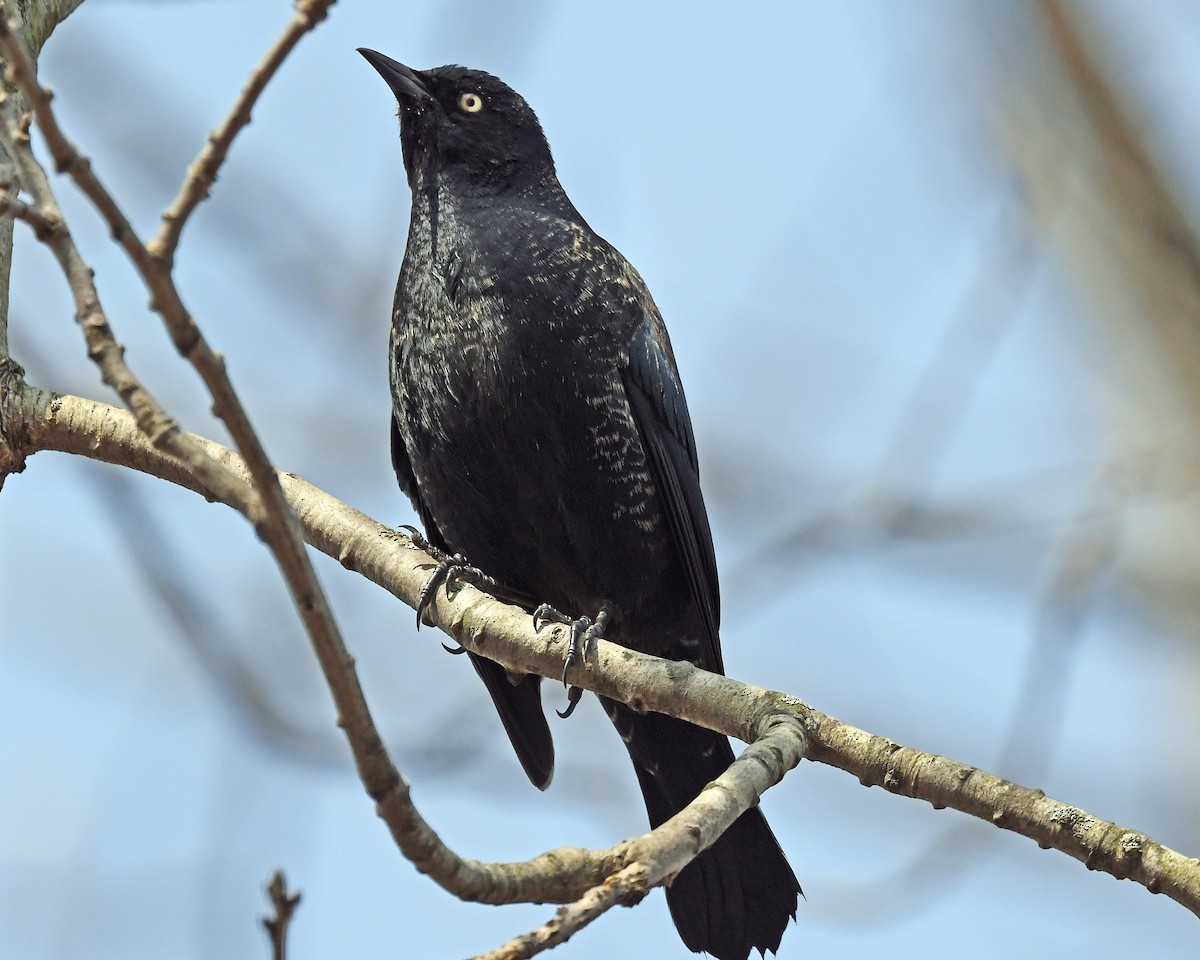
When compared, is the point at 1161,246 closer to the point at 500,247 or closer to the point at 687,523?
the point at 687,523

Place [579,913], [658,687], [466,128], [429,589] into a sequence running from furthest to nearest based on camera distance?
[466,128], [429,589], [658,687], [579,913]

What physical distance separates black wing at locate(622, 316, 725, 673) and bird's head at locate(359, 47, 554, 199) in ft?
2.72

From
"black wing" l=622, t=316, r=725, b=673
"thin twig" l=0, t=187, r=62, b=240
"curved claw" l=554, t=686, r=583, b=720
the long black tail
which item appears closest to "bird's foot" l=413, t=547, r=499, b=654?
"curved claw" l=554, t=686, r=583, b=720

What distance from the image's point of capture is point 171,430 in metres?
1.96

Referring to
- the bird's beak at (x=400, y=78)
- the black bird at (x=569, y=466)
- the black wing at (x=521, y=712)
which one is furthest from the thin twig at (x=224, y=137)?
the bird's beak at (x=400, y=78)

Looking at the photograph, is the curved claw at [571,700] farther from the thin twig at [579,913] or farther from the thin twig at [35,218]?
the thin twig at [35,218]

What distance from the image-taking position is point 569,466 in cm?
396

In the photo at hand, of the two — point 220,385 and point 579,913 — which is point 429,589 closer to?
point 579,913

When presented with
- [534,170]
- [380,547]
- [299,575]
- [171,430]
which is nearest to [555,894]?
[299,575]

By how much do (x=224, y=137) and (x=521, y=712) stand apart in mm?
2769

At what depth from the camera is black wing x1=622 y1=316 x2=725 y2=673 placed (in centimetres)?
412

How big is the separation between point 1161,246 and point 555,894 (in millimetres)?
2377

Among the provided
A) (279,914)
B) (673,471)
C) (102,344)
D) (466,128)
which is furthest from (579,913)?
(466,128)

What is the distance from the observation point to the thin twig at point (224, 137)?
1.77 metres
